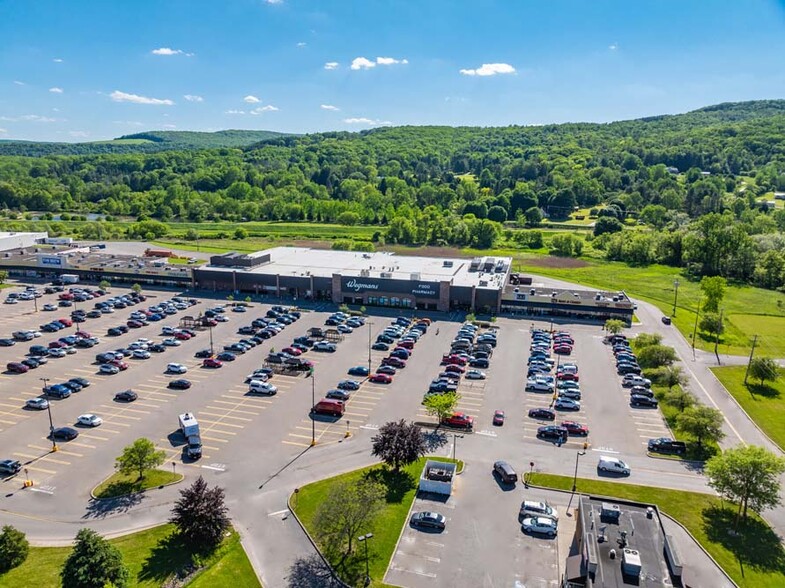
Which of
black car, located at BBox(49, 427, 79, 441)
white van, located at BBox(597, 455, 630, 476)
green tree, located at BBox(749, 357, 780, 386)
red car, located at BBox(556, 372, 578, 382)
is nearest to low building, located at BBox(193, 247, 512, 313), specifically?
red car, located at BBox(556, 372, 578, 382)

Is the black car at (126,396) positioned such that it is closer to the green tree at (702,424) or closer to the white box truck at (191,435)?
the white box truck at (191,435)

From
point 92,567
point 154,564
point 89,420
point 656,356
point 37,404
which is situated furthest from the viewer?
point 656,356

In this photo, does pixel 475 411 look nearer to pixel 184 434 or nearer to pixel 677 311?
pixel 184 434

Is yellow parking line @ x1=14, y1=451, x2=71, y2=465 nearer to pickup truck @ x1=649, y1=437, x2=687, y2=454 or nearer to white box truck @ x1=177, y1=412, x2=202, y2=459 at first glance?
white box truck @ x1=177, y1=412, x2=202, y2=459

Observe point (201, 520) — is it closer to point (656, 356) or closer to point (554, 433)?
point (554, 433)

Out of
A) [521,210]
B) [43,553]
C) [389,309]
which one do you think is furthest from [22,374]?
[521,210]

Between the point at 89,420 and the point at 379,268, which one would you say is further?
the point at 379,268

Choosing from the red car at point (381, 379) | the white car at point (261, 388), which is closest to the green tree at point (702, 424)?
the red car at point (381, 379)

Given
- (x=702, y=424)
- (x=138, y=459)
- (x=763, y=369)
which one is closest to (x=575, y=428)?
(x=702, y=424)
